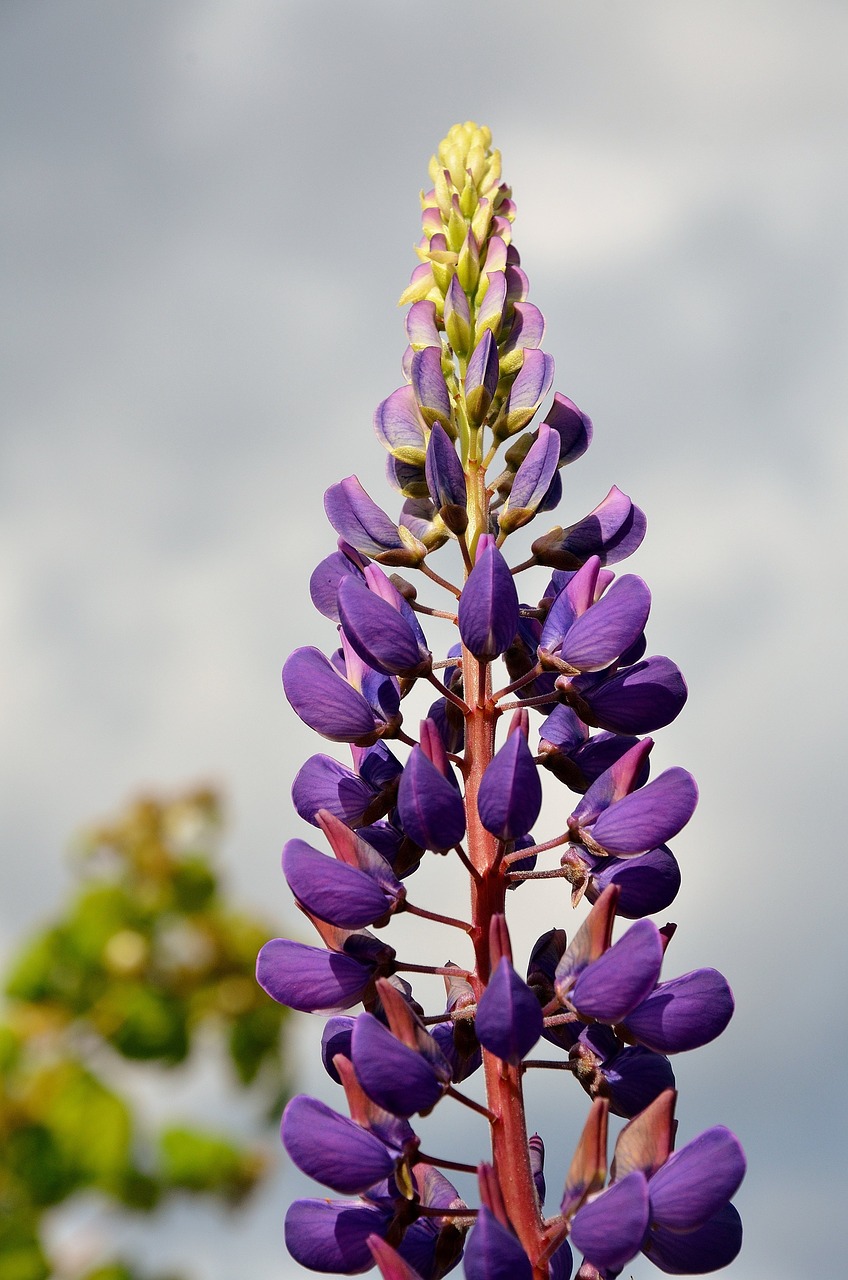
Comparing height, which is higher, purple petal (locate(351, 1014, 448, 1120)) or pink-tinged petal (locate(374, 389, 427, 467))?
pink-tinged petal (locate(374, 389, 427, 467))

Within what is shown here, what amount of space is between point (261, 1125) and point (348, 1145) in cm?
604

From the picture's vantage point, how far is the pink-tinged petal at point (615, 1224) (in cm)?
294

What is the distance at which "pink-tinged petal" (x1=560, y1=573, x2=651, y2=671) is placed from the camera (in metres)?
3.63

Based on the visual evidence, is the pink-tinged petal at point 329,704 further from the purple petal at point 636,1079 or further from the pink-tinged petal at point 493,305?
the pink-tinged petal at point 493,305

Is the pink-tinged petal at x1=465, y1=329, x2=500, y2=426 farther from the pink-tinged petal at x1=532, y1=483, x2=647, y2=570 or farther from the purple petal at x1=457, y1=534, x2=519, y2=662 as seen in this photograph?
the purple petal at x1=457, y1=534, x2=519, y2=662

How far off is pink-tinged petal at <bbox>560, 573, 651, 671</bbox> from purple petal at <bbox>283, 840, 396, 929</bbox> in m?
0.90

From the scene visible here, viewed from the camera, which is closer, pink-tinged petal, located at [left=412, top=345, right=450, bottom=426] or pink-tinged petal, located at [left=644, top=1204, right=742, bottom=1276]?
pink-tinged petal, located at [left=644, top=1204, right=742, bottom=1276]

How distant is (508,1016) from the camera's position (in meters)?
3.02

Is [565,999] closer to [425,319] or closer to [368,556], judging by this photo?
[368,556]

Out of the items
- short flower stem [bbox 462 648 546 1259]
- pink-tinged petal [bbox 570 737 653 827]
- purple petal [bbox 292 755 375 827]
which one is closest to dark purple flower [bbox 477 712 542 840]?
short flower stem [bbox 462 648 546 1259]

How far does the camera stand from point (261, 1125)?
8781mm

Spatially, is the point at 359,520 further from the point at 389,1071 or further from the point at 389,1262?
the point at 389,1262

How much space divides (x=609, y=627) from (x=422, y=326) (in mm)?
1427

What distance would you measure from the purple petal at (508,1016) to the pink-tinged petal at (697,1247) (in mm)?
636
